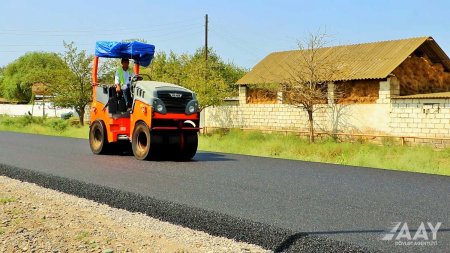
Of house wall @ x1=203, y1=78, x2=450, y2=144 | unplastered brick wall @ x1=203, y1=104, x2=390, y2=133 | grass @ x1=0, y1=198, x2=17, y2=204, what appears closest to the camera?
grass @ x1=0, y1=198, x2=17, y2=204

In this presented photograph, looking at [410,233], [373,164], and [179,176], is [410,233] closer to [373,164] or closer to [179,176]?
[179,176]

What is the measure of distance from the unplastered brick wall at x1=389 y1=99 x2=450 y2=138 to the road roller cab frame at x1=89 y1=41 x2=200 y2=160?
12745 millimetres

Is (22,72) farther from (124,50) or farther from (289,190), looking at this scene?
(289,190)

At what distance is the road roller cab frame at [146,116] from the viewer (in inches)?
417

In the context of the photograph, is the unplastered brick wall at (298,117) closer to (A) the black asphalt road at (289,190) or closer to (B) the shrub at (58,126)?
(B) the shrub at (58,126)

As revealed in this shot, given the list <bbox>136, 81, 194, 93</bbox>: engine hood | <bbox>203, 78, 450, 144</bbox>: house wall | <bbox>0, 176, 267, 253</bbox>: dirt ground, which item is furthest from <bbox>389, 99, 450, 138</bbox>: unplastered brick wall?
<bbox>0, 176, 267, 253</bbox>: dirt ground

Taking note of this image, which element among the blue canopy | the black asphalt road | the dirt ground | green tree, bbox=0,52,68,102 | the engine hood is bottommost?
the dirt ground

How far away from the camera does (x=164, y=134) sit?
10.8 metres

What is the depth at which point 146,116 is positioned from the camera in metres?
Result: 10.6

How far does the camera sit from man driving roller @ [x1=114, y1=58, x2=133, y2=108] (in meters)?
11.4

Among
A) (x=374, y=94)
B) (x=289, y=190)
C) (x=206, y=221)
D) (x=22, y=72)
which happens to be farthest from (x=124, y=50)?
(x=22, y=72)

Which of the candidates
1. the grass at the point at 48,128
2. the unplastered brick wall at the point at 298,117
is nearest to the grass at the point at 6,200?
the grass at the point at 48,128

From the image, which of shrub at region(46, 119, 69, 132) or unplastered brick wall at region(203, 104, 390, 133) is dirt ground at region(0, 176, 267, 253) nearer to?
unplastered brick wall at region(203, 104, 390, 133)

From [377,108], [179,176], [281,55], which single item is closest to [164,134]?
[179,176]
